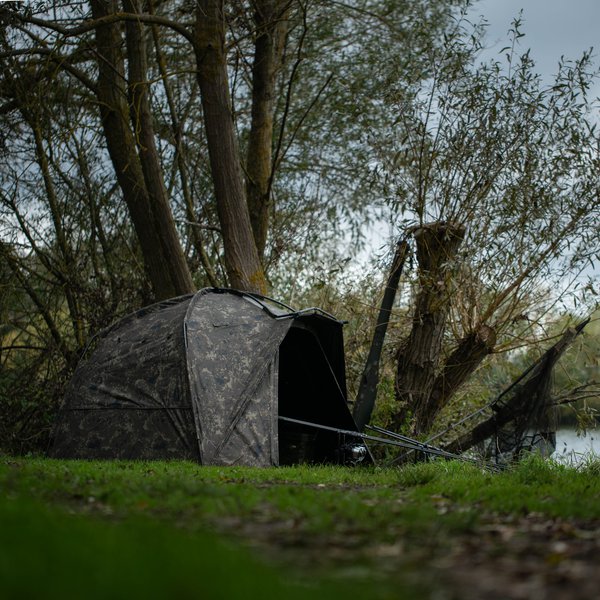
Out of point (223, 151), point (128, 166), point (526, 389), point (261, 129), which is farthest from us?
point (261, 129)

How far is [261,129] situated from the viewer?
13.7 m

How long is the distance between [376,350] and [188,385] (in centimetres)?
357

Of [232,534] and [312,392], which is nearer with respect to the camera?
Result: [232,534]

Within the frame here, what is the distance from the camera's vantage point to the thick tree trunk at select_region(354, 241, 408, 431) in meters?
11.3

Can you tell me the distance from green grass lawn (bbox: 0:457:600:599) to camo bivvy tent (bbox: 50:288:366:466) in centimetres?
258

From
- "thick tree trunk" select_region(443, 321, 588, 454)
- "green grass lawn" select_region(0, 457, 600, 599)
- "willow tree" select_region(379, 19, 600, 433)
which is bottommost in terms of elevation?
"green grass lawn" select_region(0, 457, 600, 599)


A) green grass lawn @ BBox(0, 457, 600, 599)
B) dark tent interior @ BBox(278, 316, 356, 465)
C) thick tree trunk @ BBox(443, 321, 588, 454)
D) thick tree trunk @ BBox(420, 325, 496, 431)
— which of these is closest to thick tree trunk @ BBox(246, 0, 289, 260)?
dark tent interior @ BBox(278, 316, 356, 465)

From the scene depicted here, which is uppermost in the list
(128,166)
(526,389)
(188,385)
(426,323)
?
(128,166)

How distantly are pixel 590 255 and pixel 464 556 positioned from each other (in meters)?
7.92

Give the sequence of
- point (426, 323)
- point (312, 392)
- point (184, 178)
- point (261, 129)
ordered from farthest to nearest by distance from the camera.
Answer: point (184, 178) → point (261, 129) → point (426, 323) → point (312, 392)

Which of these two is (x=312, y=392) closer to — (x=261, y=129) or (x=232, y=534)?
(x=261, y=129)

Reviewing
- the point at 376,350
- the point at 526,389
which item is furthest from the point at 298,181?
the point at 526,389

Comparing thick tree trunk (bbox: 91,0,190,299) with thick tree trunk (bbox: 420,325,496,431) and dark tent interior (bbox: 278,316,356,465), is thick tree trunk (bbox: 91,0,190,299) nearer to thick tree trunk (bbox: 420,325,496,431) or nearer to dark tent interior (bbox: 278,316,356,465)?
dark tent interior (bbox: 278,316,356,465)

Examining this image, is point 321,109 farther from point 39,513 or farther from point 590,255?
point 39,513
